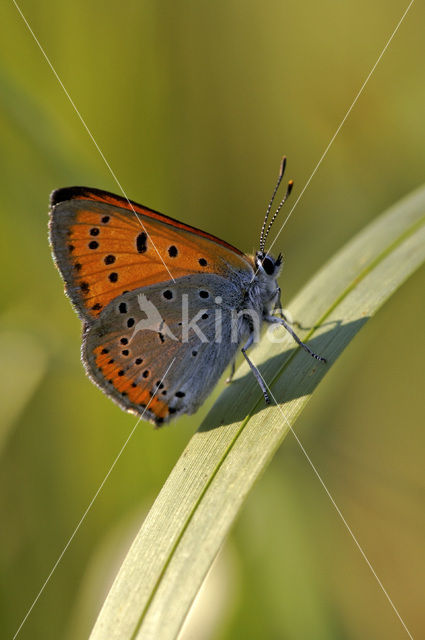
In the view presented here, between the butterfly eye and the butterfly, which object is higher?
the butterfly eye

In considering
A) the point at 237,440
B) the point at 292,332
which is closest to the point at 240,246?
the point at 292,332

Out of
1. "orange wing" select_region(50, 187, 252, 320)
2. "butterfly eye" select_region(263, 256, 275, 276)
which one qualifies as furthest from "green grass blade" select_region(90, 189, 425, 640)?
"orange wing" select_region(50, 187, 252, 320)

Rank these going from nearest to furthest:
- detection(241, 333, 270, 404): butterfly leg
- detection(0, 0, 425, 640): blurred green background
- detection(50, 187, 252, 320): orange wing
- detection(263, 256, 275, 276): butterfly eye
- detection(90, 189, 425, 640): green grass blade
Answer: detection(90, 189, 425, 640): green grass blade
detection(241, 333, 270, 404): butterfly leg
detection(50, 187, 252, 320): orange wing
detection(0, 0, 425, 640): blurred green background
detection(263, 256, 275, 276): butterfly eye

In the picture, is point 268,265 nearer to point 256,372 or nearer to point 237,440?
point 256,372

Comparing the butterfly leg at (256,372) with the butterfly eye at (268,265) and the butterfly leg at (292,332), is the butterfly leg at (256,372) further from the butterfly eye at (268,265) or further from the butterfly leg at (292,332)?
the butterfly eye at (268,265)

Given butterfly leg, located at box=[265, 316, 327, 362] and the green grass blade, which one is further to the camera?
butterfly leg, located at box=[265, 316, 327, 362]

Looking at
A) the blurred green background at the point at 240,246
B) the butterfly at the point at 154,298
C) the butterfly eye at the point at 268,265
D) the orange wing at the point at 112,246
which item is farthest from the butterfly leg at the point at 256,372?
the blurred green background at the point at 240,246

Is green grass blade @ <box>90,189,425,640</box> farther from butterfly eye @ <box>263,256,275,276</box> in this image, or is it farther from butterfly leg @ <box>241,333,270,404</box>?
butterfly eye @ <box>263,256,275,276</box>
